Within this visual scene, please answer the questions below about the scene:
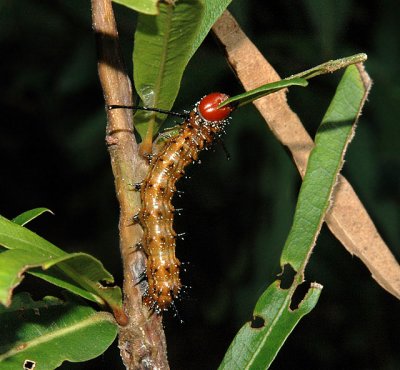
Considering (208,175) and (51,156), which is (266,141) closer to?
(208,175)

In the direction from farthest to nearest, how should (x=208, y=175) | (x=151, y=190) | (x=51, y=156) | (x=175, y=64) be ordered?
(x=51, y=156) < (x=208, y=175) < (x=151, y=190) < (x=175, y=64)

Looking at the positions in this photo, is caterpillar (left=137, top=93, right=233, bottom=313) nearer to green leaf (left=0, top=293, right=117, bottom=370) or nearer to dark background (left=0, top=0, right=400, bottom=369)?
green leaf (left=0, top=293, right=117, bottom=370)

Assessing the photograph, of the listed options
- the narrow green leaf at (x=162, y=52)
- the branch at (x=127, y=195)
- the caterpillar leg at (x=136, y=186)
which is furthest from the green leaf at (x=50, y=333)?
the narrow green leaf at (x=162, y=52)

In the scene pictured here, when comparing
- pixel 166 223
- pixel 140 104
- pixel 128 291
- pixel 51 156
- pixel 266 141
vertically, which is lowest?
pixel 128 291

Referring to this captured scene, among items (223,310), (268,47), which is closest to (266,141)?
(268,47)

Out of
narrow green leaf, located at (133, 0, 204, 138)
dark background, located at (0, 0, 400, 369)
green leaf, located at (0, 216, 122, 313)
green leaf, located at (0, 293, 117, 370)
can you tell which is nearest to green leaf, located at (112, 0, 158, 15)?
narrow green leaf, located at (133, 0, 204, 138)
